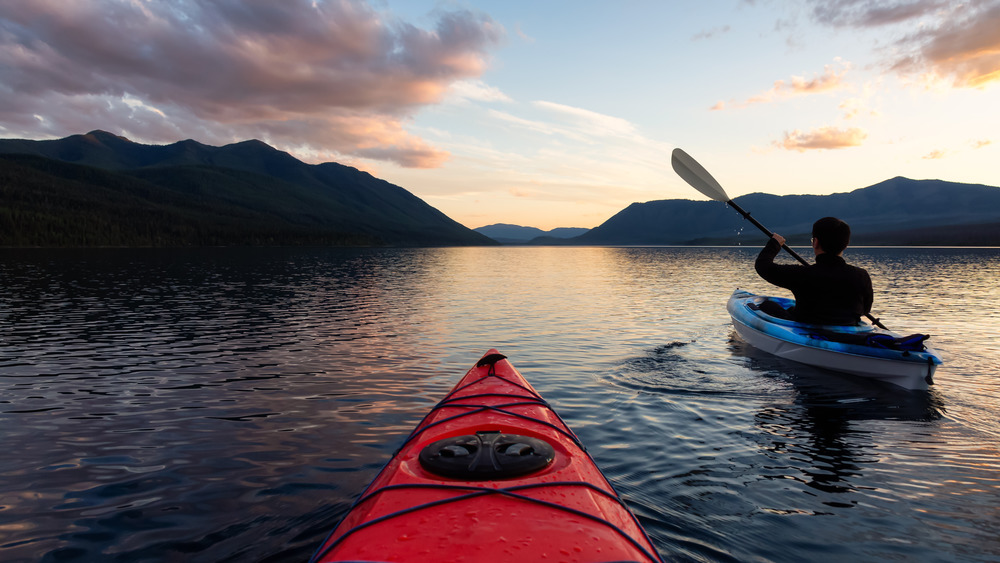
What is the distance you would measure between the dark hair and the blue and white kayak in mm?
2030

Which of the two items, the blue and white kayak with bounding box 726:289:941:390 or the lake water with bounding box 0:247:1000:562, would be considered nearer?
the lake water with bounding box 0:247:1000:562

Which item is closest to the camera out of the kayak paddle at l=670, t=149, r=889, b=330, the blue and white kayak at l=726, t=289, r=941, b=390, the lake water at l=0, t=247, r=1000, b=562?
the lake water at l=0, t=247, r=1000, b=562

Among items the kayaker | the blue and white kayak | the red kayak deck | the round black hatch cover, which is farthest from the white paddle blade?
the round black hatch cover

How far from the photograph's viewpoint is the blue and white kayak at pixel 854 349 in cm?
937

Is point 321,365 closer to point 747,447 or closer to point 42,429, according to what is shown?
point 42,429

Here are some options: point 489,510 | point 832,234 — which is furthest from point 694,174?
point 489,510

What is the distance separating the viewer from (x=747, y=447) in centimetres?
739

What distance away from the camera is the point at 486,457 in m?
3.98

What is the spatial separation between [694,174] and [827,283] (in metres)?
6.10

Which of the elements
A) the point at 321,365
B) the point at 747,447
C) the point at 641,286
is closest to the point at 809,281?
the point at 747,447

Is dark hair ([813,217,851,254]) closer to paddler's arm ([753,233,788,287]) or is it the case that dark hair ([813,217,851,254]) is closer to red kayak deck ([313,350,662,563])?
paddler's arm ([753,233,788,287])

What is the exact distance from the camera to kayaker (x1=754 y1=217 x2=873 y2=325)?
984 centimetres

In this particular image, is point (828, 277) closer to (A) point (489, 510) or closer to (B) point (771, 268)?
(B) point (771, 268)

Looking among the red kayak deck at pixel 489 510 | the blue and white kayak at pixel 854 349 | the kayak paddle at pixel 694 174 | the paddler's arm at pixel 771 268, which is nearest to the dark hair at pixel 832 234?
the paddler's arm at pixel 771 268
